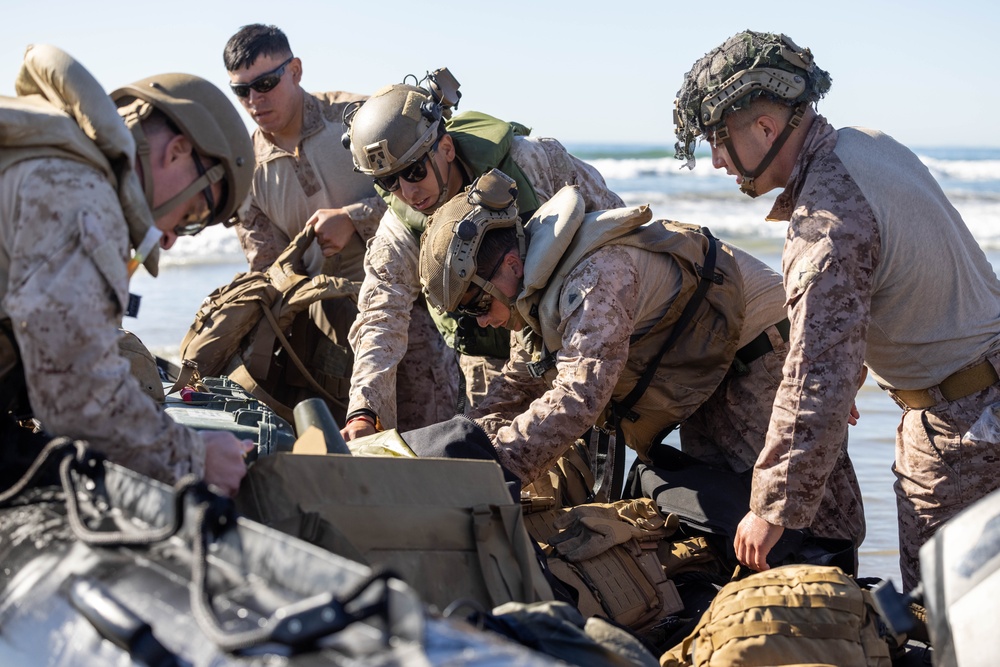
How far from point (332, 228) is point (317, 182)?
0.45 m

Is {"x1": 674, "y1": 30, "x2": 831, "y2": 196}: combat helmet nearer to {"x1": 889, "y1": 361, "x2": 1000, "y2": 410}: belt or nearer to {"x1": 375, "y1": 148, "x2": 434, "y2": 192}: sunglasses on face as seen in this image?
{"x1": 889, "y1": 361, "x2": 1000, "y2": 410}: belt

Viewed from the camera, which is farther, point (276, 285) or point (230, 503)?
point (276, 285)

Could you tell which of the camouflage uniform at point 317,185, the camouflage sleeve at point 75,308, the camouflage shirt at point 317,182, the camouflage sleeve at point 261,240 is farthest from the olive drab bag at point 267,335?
the camouflage sleeve at point 75,308

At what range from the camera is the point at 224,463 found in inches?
122

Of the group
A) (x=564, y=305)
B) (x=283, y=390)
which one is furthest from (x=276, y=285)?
(x=564, y=305)

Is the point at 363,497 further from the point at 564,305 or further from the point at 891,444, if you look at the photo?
the point at 891,444

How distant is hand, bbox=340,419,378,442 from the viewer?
5.28 m

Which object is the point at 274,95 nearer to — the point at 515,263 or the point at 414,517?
the point at 515,263

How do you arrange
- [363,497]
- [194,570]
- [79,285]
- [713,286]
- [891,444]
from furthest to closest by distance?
[891,444] → [713,286] → [363,497] → [79,285] → [194,570]

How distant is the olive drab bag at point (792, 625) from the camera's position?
3111 millimetres

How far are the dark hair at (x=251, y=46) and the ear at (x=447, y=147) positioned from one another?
147 centimetres

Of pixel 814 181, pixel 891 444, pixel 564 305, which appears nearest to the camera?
pixel 814 181

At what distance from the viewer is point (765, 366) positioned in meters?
4.98

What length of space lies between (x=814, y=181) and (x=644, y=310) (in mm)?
910
